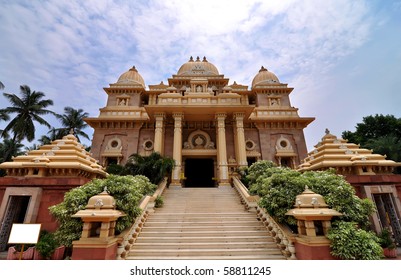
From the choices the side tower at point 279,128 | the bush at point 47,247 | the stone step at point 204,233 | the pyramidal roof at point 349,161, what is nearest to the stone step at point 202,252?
the stone step at point 204,233

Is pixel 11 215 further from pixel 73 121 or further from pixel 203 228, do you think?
pixel 73 121

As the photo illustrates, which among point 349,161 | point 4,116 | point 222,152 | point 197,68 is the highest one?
point 197,68

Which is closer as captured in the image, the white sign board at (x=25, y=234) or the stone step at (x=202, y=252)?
the white sign board at (x=25, y=234)

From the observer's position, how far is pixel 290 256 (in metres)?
6.08

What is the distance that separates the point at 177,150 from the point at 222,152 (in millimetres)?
3617

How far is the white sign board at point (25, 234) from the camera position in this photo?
4961 millimetres

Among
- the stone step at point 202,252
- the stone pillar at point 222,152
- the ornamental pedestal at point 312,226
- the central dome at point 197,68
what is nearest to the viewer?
the ornamental pedestal at point 312,226

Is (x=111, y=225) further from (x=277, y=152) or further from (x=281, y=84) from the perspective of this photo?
(x=281, y=84)

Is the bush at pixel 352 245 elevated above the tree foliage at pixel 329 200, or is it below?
below

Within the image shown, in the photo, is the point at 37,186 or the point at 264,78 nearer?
the point at 37,186

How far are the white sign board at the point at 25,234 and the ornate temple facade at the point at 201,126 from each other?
10.4 meters

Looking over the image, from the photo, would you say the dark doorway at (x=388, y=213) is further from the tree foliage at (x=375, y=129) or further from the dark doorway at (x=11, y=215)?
the tree foliage at (x=375, y=129)

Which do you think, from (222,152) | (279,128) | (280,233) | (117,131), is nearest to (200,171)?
(222,152)

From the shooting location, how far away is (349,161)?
10266 mm
